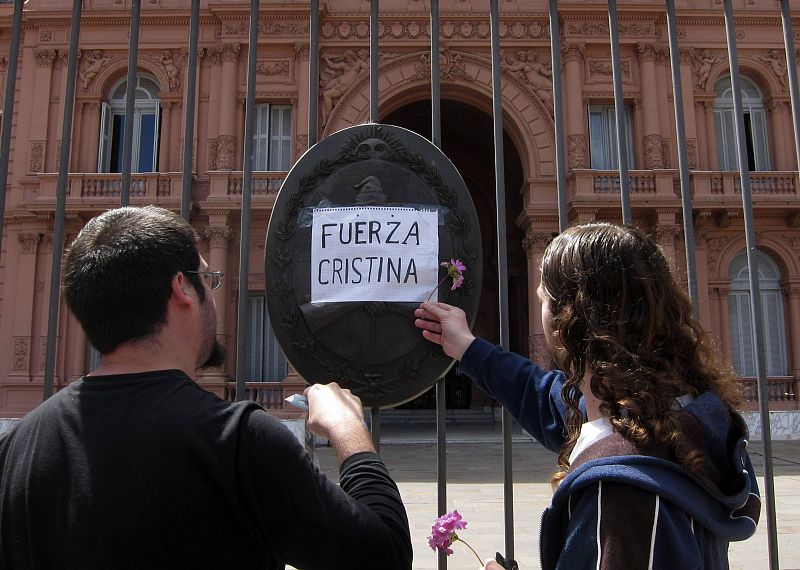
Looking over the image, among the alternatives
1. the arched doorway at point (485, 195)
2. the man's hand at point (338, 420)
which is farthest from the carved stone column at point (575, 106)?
the man's hand at point (338, 420)

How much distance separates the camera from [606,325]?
4.90ft

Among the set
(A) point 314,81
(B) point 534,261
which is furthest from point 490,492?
(B) point 534,261

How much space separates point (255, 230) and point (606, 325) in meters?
13.9

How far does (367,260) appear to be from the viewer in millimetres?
2391

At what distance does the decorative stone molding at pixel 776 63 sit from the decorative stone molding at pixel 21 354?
19.0 m

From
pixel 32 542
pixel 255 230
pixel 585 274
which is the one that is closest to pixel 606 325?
pixel 585 274

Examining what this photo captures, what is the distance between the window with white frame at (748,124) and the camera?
15781mm

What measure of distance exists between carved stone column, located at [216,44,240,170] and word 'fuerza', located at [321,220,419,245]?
13.4 meters

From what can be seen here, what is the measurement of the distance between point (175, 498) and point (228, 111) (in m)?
15.1

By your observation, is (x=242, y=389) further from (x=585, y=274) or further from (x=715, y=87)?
(x=715, y=87)

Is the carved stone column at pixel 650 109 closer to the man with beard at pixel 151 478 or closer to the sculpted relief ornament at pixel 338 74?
the sculpted relief ornament at pixel 338 74

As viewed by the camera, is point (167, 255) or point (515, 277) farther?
point (515, 277)

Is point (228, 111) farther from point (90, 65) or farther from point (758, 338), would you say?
point (758, 338)

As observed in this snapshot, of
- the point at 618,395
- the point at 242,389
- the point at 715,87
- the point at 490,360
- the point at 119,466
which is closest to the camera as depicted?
the point at 119,466
